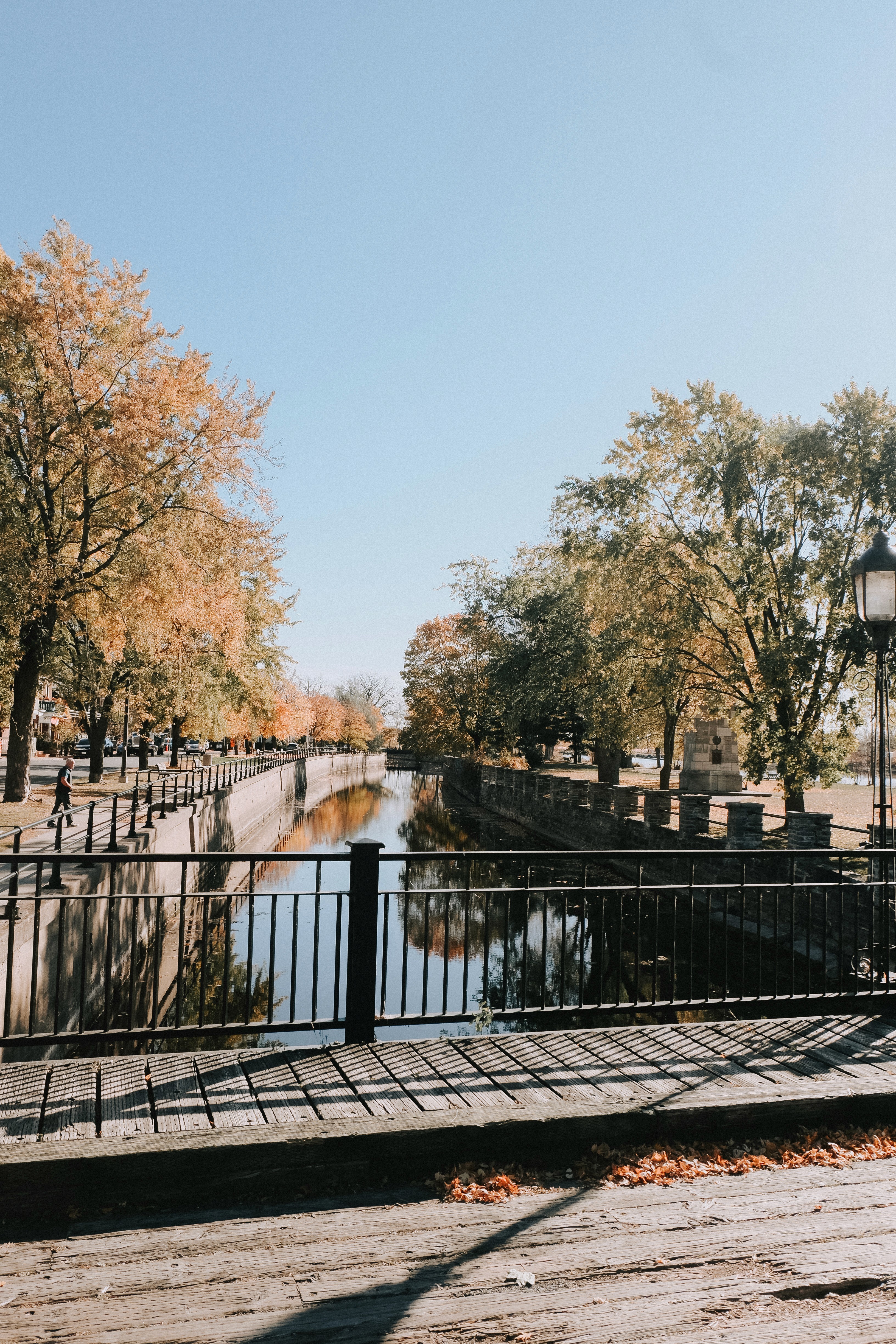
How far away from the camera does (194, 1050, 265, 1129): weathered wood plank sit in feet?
13.0

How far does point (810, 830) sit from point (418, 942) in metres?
7.84

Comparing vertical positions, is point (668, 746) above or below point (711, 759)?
above

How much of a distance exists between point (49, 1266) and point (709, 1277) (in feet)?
7.80

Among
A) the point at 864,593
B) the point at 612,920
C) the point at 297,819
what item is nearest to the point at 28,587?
the point at 612,920

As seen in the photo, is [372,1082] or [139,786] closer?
[372,1082]

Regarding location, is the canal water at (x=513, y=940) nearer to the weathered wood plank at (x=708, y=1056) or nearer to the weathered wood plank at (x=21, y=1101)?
the weathered wood plank at (x=708, y=1056)

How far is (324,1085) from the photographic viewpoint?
4.43 metres

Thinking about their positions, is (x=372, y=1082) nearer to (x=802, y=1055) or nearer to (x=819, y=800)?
(x=802, y=1055)

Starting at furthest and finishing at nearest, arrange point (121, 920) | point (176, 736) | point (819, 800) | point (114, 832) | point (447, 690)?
point (447, 690), point (176, 736), point (819, 800), point (121, 920), point (114, 832)

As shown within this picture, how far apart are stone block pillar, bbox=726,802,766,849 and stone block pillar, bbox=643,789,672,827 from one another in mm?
4954

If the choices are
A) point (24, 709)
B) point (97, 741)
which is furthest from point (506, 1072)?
point (97, 741)

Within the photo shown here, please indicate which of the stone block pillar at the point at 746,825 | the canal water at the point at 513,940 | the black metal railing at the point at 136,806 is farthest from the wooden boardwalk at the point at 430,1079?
the stone block pillar at the point at 746,825

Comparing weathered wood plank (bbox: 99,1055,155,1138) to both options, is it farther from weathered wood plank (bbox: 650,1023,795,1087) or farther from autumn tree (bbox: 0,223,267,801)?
autumn tree (bbox: 0,223,267,801)

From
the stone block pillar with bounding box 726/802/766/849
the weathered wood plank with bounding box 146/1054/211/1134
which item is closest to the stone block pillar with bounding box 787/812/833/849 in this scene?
the stone block pillar with bounding box 726/802/766/849
